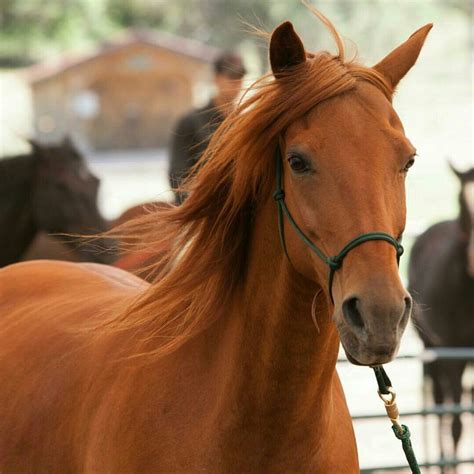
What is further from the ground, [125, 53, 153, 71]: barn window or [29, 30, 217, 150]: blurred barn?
[125, 53, 153, 71]: barn window

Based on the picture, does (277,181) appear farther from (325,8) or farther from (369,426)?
(325,8)

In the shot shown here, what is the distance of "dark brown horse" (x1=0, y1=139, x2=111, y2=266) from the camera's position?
6.96m

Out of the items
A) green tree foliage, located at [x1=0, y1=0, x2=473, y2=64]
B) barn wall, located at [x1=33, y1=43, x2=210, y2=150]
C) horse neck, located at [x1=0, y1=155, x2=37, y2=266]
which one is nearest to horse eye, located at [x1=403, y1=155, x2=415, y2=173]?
horse neck, located at [x1=0, y1=155, x2=37, y2=266]

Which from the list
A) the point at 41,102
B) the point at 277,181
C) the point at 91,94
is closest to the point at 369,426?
the point at 277,181

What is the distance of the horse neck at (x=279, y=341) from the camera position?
89.3 inches

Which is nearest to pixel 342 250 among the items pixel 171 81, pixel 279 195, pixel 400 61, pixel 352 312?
pixel 352 312

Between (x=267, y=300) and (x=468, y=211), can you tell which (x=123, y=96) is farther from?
(x=267, y=300)

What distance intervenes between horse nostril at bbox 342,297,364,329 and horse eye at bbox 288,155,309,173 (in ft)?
1.16

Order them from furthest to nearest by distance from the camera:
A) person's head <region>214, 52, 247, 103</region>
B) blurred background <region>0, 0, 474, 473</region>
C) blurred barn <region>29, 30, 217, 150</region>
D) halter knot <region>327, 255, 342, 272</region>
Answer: blurred barn <region>29, 30, 217, 150</region>, blurred background <region>0, 0, 474, 473</region>, person's head <region>214, 52, 247, 103</region>, halter knot <region>327, 255, 342, 272</region>

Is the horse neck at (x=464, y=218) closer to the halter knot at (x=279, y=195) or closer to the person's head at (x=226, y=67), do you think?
the person's head at (x=226, y=67)

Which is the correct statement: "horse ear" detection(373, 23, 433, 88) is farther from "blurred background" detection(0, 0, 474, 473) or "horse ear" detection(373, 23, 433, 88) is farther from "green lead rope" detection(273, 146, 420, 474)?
"blurred background" detection(0, 0, 474, 473)

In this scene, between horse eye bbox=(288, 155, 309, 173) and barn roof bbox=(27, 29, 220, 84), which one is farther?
barn roof bbox=(27, 29, 220, 84)

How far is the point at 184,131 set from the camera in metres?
5.89

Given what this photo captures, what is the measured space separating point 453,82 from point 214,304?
18028mm
